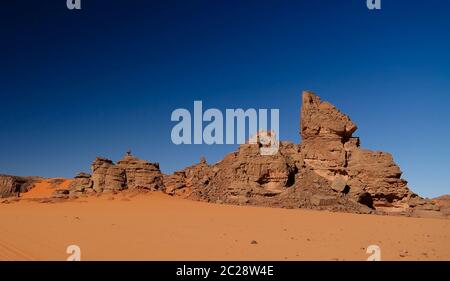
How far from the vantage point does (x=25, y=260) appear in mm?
7941

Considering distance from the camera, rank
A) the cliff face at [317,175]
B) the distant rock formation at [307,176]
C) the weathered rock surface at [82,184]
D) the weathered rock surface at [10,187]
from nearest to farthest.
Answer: the cliff face at [317,175]
the distant rock formation at [307,176]
the weathered rock surface at [82,184]
the weathered rock surface at [10,187]

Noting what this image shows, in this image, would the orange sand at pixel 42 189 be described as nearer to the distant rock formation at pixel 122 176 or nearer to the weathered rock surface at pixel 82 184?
the weathered rock surface at pixel 82 184

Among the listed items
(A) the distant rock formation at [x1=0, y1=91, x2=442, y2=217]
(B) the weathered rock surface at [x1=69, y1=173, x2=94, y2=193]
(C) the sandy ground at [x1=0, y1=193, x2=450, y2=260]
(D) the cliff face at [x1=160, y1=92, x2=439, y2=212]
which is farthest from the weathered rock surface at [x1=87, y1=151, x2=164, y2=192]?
(C) the sandy ground at [x1=0, y1=193, x2=450, y2=260]

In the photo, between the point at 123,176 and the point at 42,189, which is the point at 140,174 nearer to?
the point at 123,176

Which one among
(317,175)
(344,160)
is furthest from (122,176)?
(344,160)

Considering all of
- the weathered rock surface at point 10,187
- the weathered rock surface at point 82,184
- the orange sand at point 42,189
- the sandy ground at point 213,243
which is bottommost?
the orange sand at point 42,189


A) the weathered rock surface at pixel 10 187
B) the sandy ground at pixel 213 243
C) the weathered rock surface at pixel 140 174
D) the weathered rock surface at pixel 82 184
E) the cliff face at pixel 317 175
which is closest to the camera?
the sandy ground at pixel 213 243

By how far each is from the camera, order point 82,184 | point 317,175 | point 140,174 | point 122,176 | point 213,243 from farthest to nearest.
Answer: point 82,184 → point 140,174 → point 122,176 → point 317,175 → point 213,243

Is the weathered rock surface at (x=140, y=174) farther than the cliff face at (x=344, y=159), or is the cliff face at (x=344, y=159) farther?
the weathered rock surface at (x=140, y=174)

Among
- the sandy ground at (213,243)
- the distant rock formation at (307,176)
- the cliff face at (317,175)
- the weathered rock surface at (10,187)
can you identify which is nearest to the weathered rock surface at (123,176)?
the distant rock formation at (307,176)

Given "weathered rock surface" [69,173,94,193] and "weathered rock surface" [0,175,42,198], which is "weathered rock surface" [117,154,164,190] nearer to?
"weathered rock surface" [69,173,94,193]

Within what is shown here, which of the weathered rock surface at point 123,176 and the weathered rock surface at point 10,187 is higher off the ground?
the weathered rock surface at point 123,176

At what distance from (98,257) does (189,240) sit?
11.0 ft
